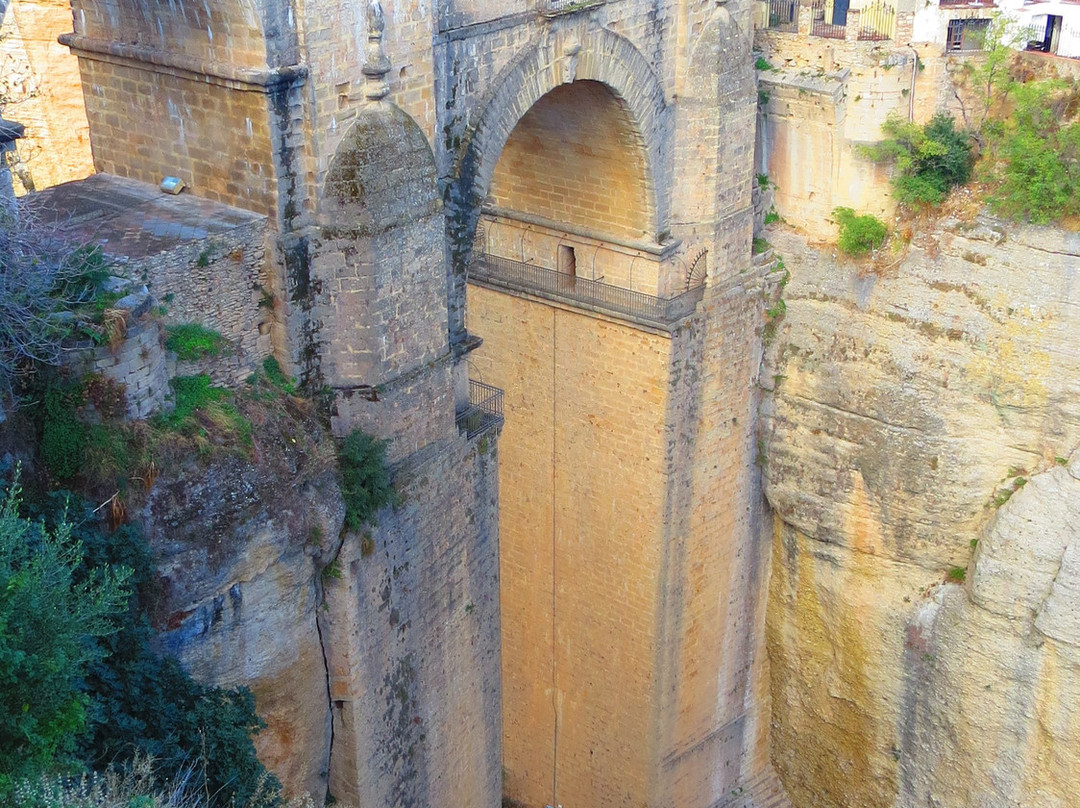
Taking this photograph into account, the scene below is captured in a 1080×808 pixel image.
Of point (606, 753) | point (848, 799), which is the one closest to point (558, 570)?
point (606, 753)

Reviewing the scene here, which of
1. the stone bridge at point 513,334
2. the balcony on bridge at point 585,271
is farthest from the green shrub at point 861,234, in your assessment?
the balcony on bridge at point 585,271

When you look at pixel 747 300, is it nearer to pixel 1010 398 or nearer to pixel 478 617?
pixel 1010 398

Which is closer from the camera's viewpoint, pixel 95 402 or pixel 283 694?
pixel 95 402

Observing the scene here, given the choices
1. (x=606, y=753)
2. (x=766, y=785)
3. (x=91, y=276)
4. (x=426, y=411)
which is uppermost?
(x=91, y=276)

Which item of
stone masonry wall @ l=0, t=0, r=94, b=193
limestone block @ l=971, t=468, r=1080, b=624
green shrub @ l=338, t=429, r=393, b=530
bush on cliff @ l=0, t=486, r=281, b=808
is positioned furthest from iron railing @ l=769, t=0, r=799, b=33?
bush on cliff @ l=0, t=486, r=281, b=808

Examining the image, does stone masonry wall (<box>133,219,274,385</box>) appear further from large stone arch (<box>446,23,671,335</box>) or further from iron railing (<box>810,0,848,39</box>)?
iron railing (<box>810,0,848,39</box>)

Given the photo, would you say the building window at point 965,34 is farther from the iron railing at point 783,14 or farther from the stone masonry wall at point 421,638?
the stone masonry wall at point 421,638

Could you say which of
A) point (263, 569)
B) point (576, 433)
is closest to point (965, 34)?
point (576, 433)
